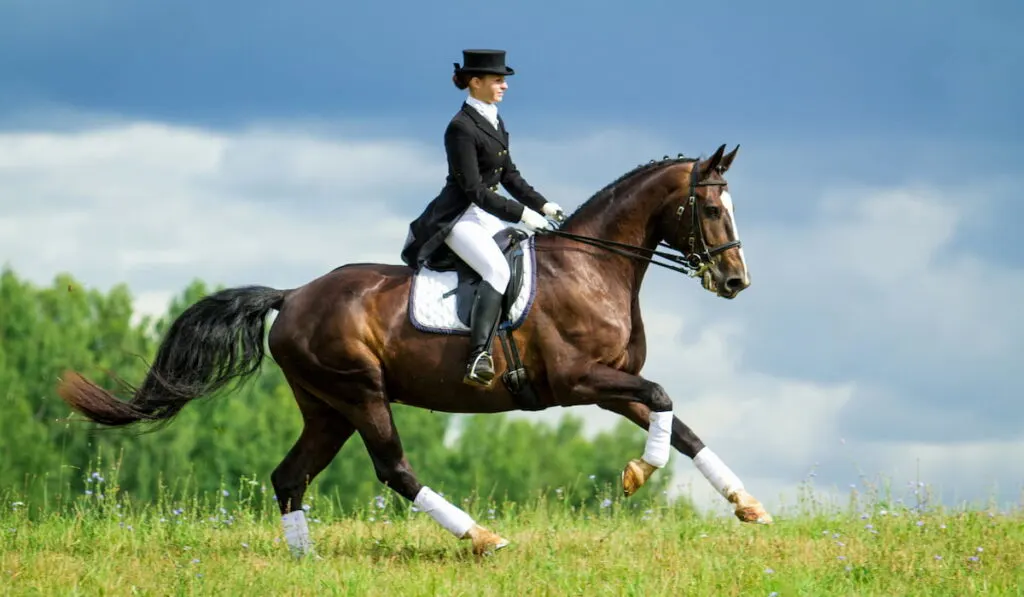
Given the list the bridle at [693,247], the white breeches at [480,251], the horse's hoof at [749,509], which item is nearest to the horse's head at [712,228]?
the bridle at [693,247]

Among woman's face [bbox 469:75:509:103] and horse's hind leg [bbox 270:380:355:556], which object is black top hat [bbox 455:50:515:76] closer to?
woman's face [bbox 469:75:509:103]

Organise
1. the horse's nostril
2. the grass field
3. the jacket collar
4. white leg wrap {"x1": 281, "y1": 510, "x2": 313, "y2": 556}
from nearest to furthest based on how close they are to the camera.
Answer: the grass field
the horse's nostril
the jacket collar
white leg wrap {"x1": 281, "y1": 510, "x2": 313, "y2": 556}

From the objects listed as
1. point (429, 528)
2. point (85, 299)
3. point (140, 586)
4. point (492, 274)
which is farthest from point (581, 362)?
point (85, 299)

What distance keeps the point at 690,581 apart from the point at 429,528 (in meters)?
3.11

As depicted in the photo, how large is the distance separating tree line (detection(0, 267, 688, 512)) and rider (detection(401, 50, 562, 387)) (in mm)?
20791

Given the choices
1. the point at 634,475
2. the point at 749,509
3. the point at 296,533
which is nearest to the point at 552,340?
the point at 634,475

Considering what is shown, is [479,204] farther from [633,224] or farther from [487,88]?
[633,224]

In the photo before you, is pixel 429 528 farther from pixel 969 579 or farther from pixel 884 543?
pixel 969 579

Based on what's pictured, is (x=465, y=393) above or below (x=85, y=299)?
below

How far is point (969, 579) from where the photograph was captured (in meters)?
7.70

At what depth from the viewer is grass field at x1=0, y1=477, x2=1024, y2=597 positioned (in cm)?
750

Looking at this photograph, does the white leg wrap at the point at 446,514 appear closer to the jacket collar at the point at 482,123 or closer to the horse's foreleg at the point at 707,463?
the horse's foreleg at the point at 707,463

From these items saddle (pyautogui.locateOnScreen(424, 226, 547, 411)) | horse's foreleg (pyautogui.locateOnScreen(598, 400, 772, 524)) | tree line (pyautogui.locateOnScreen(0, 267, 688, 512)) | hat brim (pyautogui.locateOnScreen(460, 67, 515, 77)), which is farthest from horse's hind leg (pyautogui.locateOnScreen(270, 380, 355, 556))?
tree line (pyautogui.locateOnScreen(0, 267, 688, 512))

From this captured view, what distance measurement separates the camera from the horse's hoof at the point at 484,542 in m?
8.33
